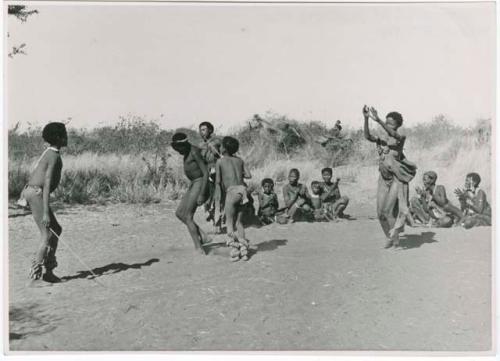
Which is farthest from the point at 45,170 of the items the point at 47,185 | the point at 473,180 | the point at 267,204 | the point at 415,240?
the point at 473,180

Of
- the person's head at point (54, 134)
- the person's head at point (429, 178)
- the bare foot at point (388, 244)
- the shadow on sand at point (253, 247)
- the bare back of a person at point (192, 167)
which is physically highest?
the person's head at point (54, 134)

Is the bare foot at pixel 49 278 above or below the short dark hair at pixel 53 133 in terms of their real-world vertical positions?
below

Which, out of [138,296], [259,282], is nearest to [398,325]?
[259,282]

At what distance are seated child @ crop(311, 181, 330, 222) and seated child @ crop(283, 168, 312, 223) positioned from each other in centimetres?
10

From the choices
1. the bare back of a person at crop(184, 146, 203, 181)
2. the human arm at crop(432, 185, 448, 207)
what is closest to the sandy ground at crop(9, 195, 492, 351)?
the human arm at crop(432, 185, 448, 207)

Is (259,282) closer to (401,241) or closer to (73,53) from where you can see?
(401,241)

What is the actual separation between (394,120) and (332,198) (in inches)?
82.8

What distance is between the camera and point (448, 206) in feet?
34.2

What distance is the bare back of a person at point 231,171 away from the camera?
9.43 metres

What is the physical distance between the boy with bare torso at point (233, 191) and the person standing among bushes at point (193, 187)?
250mm

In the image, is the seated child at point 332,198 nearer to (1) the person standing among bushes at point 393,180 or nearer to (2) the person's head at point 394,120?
(1) the person standing among bushes at point 393,180

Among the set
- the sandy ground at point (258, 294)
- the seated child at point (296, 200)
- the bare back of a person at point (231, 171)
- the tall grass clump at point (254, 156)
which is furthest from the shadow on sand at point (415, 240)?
the bare back of a person at point (231, 171)

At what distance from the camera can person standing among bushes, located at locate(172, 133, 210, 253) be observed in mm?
9352

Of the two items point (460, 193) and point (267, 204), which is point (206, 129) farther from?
point (460, 193)
